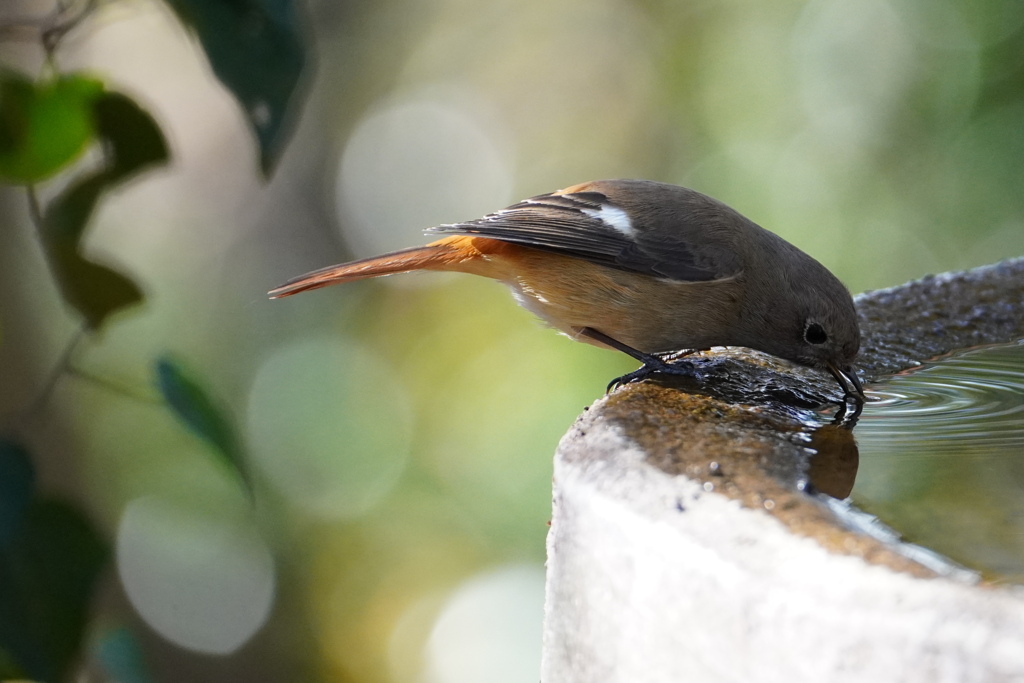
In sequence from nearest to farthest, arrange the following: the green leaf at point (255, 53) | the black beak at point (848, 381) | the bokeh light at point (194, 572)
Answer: the green leaf at point (255, 53) → the black beak at point (848, 381) → the bokeh light at point (194, 572)

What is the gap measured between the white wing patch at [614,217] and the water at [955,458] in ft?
2.53

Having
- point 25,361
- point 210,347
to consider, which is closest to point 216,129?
point 210,347

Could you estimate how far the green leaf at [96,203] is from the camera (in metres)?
1.75

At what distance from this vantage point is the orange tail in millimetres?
2641

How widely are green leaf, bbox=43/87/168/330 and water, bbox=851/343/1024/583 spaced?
1315mm

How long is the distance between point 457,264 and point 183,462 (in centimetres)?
267

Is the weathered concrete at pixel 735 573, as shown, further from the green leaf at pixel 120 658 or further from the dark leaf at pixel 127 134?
the dark leaf at pixel 127 134

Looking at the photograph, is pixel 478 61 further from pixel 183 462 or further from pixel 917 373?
pixel 917 373

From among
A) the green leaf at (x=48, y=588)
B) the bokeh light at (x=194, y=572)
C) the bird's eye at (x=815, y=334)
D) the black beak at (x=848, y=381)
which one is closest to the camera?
the green leaf at (x=48, y=588)

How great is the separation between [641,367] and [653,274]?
27 cm

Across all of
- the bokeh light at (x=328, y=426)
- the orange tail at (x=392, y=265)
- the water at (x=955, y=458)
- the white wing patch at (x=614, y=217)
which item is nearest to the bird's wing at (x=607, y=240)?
the white wing patch at (x=614, y=217)

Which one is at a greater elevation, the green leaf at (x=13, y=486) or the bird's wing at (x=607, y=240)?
the bird's wing at (x=607, y=240)

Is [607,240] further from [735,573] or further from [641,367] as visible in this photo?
[735,573]

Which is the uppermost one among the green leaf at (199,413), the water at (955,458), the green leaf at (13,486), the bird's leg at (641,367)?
the water at (955,458)
